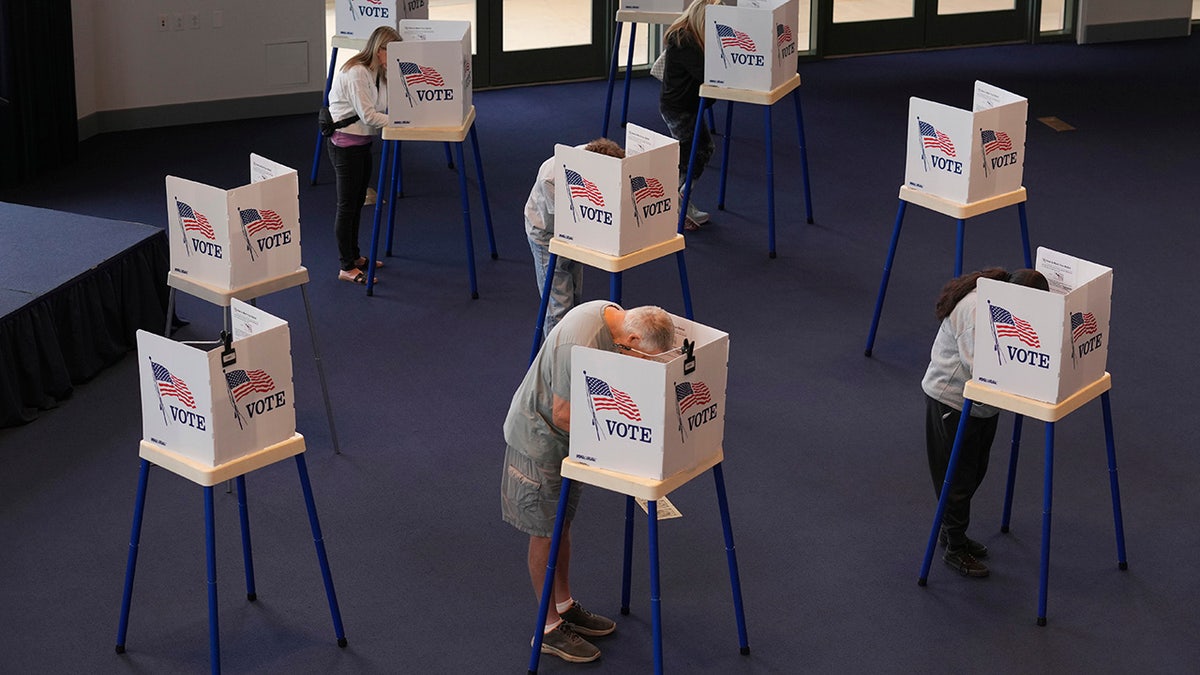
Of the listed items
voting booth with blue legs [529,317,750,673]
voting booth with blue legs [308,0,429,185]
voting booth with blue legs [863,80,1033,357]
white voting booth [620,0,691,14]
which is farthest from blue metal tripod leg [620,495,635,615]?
white voting booth [620,0,691,14]

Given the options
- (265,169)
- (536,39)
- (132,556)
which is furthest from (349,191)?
(536,39)

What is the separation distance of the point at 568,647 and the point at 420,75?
3.61m

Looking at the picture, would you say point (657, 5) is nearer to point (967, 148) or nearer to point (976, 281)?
point (967, 148)

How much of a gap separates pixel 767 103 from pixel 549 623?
398 centimetres

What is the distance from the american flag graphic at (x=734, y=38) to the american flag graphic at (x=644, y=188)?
2.07 metres

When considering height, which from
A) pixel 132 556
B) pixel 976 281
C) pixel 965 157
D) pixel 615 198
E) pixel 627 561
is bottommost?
pixel 627 561

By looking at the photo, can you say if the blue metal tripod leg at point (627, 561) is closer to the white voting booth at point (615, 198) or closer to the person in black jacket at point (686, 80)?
the white voting booth at point (615, 198)

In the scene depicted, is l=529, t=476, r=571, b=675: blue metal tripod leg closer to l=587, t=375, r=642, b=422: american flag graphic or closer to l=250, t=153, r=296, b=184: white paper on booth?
l=587, t=375, r=642, b=422: american flag graphic

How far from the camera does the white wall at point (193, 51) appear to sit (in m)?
10.1

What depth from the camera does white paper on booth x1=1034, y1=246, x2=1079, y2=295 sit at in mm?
4961

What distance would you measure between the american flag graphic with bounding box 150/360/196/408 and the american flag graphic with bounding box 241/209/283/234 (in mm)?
1190

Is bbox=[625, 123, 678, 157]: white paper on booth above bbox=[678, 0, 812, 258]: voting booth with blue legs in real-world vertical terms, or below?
below

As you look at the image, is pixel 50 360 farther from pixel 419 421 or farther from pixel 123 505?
pixel 419 421

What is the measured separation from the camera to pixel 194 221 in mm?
5574
